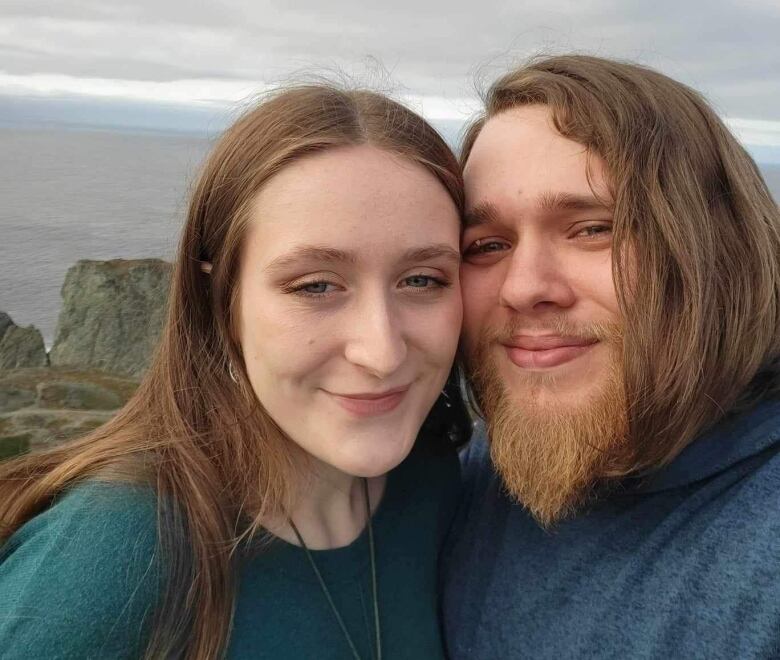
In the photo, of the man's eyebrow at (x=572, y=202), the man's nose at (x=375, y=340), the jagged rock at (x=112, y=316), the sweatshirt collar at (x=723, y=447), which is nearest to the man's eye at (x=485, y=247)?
the man's eyebrow at (x=572, y=202)

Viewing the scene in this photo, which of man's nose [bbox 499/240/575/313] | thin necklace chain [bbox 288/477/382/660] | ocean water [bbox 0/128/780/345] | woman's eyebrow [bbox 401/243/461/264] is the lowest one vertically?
ocean water [bbox 0/128/780/345]

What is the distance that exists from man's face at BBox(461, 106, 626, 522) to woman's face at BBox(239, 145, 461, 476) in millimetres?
323

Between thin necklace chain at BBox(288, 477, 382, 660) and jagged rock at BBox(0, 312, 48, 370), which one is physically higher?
thin necklace chain at BBox(288, 477, 382, 660)

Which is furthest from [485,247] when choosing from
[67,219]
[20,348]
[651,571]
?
[67,219]

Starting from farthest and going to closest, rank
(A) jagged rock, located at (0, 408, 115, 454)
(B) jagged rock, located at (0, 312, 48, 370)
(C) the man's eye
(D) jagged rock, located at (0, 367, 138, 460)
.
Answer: (B) jagged rock, located at (0, 312, 48, 370) → (D) jagged rock, located at (0, 367, 138, 460) → (A) jagged rock, located at (0, 408, 115, 454) → (C) the man's eye

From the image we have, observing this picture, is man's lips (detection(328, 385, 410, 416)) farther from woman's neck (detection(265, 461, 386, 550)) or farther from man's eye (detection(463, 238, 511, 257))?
man's eye (detection(463, 238, 511, 257))

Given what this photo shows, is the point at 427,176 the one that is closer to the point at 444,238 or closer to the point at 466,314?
the point at 444,238

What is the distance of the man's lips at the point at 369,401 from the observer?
1.90m

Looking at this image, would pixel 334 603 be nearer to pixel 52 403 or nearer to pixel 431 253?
pixel 431 253

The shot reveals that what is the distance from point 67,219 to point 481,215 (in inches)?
1631

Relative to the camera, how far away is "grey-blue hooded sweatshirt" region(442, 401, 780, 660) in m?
1.62

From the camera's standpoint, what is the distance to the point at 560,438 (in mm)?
2162

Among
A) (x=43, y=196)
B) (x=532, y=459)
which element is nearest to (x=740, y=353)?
(x=532, y=459)

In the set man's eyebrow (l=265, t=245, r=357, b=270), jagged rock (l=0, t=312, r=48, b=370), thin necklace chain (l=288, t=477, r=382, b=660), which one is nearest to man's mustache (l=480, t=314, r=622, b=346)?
man's eyebrow (l=265, t=245, r=357, b=270)
